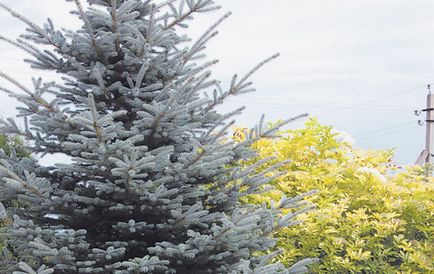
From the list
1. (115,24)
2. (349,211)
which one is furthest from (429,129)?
(115,24)

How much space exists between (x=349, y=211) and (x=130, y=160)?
150 inches

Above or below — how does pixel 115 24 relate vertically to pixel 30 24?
below

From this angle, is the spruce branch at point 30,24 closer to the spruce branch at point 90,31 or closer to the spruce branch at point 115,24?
the spruce branch at point 90,31

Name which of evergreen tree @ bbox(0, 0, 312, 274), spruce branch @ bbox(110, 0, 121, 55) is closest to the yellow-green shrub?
evergreen tree @ bbox(0, 0, 312, 274)

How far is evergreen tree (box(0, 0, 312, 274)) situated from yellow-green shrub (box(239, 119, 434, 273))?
1.73 meters

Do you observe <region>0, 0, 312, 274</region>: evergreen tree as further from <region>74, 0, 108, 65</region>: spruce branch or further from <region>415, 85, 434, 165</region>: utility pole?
<region>415, 85, 434, 165</region>: utility pole

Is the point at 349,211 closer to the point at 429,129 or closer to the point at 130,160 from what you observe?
the point at 130,160

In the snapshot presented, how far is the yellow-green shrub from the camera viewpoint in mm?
6363

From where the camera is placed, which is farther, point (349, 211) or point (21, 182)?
point (349, 211)

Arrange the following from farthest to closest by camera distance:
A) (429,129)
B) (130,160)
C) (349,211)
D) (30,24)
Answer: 1. (429,129)
2. (349,211)
3. (30,24)
4. (130,160)

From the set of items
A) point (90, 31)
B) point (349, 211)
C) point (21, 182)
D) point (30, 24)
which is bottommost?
point (349, 211)

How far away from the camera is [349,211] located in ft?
22.7

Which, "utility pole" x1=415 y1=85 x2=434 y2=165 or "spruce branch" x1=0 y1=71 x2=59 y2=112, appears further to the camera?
"utility pole" x1=415 y1=85 x2=434 y2=165

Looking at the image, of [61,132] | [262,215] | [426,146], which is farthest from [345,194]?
[426,146]
